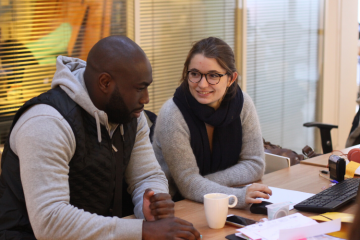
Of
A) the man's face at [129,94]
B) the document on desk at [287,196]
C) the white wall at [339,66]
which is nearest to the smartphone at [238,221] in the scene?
the document on desk at [287,196]

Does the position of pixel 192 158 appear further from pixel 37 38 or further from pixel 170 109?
pixel 37 38

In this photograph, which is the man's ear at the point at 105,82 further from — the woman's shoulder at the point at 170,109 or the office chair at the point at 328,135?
the office chair at the point at 328,135

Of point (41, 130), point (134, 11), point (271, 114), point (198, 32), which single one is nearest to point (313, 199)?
point (41, 130)

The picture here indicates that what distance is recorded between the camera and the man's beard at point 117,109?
1416mm

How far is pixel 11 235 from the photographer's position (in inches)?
51.9

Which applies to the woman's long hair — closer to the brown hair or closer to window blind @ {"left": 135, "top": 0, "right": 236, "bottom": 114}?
the brown hair

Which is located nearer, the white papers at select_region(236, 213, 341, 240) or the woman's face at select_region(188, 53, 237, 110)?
the white papers at select_region(236, 213, 341, 240)

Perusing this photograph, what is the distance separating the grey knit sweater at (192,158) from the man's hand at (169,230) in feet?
1.37

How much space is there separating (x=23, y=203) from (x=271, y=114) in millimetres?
3529

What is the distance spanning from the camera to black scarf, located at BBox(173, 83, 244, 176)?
196cm

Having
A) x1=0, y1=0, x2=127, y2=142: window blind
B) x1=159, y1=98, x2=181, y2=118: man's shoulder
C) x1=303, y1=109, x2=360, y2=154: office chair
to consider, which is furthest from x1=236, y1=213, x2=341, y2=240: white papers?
x1=0, y1=0, x2=127, y2=142: window blind

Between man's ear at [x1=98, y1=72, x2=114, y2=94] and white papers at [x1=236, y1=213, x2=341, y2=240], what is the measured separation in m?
0.63

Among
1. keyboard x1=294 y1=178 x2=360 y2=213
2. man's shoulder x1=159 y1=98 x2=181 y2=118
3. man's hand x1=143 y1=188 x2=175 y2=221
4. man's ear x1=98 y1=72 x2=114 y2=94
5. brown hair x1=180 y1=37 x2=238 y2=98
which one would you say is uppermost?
brown hair x1=180 y1=37 x2=238 y2=98

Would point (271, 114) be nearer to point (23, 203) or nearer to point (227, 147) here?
point (227, 147)
